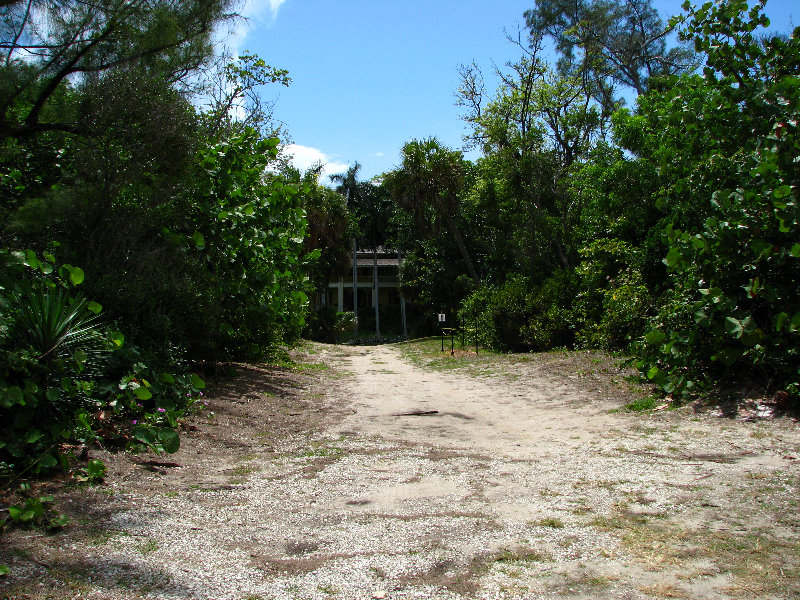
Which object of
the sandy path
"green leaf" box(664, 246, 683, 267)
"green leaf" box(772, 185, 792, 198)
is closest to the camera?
"green leaf" box(772, 185, 792, 198)

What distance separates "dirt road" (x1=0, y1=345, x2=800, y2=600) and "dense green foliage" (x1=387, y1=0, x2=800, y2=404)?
1418mm

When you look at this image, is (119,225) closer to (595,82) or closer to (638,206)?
(638,206)

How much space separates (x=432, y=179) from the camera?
2997 centimetres

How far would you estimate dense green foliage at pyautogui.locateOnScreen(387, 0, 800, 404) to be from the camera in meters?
7.59

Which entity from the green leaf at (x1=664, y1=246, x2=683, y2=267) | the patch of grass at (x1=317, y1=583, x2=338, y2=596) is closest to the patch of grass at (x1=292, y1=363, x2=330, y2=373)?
the green leaf at (x1=664, y1=246, x2=683, y2=267)

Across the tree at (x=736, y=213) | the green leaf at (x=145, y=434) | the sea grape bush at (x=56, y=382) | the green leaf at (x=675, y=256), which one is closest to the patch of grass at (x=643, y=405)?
the tree at (x=736, y=213)

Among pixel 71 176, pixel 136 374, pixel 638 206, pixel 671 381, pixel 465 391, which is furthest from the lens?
pixel 638 206

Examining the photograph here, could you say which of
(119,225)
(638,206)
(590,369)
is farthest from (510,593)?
(638,206)

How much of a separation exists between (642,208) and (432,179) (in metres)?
16.1

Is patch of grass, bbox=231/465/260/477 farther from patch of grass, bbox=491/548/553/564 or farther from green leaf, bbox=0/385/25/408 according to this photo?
patch of grass, bbox=491/548/553/564

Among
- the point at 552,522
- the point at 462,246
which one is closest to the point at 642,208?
the point at 552,522

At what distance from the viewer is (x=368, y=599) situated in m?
3.14

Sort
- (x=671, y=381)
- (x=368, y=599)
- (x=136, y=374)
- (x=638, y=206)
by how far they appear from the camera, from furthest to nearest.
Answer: (x=638, y=206) → (x=671, y=381) → (x=136, y=374) → (x=368, y=599)

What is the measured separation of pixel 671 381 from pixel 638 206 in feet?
23.4
